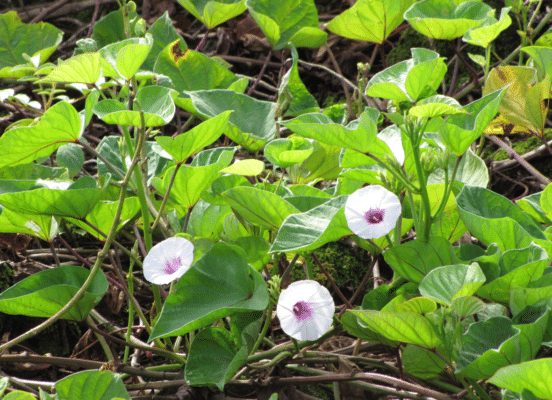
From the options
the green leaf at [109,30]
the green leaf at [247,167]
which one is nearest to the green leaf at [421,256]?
the green leaf at [247,167]

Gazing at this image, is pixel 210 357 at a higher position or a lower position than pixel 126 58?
lower

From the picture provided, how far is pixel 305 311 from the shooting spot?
713mm

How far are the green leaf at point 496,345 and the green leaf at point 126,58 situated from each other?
1.99ft

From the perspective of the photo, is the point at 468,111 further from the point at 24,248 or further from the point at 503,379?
the point at 24,248

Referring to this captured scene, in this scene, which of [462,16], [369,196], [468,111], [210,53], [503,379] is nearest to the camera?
[503,379]

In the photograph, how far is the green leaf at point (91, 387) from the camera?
2.36 feet

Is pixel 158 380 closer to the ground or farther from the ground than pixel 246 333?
closer to the ground

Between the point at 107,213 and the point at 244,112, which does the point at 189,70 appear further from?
the point at 107,213

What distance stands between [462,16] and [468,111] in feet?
2.25

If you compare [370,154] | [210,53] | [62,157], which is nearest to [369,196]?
[370,154]

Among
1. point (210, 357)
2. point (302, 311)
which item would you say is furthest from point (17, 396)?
point (302, 311)

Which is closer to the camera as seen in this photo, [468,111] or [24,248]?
[468,111]

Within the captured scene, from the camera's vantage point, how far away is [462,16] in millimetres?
1368

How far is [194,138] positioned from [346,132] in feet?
0.86
